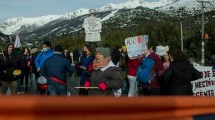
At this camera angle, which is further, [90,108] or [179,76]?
[179,76]

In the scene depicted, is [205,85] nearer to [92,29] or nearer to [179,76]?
[179,76]

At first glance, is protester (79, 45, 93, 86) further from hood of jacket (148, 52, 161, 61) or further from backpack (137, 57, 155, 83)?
hood of jacket (148, 52, 161, 61)

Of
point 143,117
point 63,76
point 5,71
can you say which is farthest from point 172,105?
point 5,71

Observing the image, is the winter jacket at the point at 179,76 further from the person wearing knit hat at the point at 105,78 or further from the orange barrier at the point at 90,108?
the orange barrier at the point at 90,108

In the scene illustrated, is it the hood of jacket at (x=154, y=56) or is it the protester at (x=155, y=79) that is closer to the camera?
the protester at (x=155, y=79)

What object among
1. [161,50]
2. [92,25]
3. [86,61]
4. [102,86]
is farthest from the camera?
[92,25]

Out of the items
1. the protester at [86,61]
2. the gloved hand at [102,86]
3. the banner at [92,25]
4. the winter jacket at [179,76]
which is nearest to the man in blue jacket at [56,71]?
the protester at [86,61]

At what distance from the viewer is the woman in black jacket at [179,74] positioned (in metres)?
7.89

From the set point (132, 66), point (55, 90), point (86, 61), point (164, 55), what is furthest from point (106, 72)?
point (132, 66)

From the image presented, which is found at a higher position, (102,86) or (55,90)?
(102,86)

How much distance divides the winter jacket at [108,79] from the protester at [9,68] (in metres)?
4.95

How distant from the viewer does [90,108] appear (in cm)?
196

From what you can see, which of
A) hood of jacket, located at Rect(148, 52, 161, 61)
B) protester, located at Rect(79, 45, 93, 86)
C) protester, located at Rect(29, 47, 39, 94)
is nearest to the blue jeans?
protester, located at Rect(79, 45, 93, 86)

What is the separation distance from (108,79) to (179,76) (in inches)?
56.0
